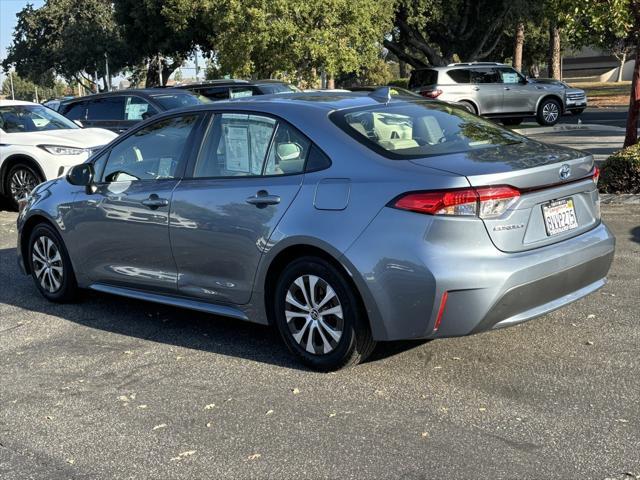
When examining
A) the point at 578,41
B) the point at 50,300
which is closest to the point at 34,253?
the point at 50,300

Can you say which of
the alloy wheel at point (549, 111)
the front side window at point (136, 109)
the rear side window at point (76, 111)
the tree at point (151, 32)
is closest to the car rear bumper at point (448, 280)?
the front side window at point (136, 109)

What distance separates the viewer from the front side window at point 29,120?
1221 cm

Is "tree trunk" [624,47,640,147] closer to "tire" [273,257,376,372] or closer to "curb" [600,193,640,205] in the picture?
"curb" [600,193,640,205]

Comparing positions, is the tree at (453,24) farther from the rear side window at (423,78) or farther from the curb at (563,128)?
the curb at (563,128)

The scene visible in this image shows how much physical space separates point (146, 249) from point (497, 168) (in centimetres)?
261

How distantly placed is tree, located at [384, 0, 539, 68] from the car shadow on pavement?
1071 inches

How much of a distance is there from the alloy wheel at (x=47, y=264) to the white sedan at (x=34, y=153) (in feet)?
16.1

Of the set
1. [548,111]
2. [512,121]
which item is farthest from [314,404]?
[512,121]

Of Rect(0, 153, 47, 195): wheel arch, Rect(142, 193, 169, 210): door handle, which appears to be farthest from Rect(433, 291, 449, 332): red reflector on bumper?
Rect(0, 153, 47, 195): wheel arch

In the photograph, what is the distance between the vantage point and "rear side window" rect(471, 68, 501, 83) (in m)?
22.5

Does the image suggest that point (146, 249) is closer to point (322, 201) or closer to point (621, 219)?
point (322, 201)

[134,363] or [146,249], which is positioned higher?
[146,249]

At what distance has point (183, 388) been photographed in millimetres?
4730

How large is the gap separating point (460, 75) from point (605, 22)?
39.4 feet
